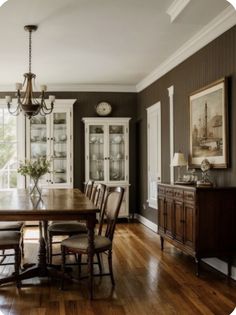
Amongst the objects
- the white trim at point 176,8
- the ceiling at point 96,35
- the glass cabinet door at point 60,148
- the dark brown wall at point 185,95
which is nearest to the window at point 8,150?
the glass cabinet door at point 60,148

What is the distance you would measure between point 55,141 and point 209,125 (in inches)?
154

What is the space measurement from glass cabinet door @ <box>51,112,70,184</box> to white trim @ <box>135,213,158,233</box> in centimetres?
162

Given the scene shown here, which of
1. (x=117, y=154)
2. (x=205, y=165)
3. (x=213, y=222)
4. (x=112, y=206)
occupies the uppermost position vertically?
(x=117, y=154)

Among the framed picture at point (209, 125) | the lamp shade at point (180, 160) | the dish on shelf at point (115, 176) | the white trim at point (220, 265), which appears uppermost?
the framed picture at point (209, 125)

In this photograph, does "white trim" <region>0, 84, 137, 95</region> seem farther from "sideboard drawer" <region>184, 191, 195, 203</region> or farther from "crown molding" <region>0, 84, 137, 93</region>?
"sideboard drawer" <region>184, 191, 195, 203</region>

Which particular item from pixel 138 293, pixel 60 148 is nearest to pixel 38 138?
pixel 60 148

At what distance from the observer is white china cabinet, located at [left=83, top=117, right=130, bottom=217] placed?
7.85m

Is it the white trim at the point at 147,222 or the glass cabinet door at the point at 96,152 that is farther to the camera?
the glass cabinet door at the point at 96,152

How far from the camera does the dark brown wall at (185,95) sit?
162 inches

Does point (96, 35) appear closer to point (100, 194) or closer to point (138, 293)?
point (100, 194)

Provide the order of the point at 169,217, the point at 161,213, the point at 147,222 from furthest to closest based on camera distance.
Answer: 1. the point at 147,222
2. the point at 161,213
3. the point at 169,217

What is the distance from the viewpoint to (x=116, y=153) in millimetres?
7965

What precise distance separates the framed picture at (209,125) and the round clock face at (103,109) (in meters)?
3.08

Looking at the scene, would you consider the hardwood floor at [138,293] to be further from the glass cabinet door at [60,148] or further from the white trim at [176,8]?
the glass cabinet door at [60,148]
